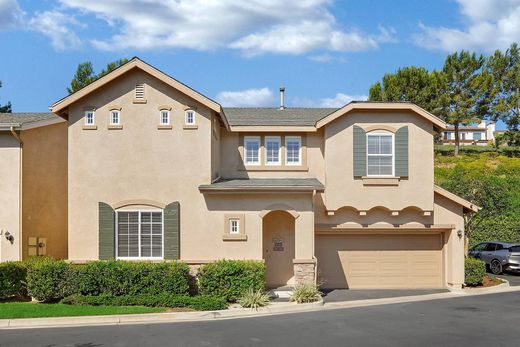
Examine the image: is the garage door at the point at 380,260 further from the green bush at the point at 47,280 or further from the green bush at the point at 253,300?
the green bush at the point at 47,280

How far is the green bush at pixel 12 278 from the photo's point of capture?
16.8 m

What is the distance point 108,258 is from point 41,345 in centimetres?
640

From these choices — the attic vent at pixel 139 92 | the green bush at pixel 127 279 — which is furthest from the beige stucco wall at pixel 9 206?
the attic vent at pixel 139 92

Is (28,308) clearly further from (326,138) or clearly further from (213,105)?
(326,138)

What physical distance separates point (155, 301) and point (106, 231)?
11.3 feet

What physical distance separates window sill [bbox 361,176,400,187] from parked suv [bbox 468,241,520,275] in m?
10.3

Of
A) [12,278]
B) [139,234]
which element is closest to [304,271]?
[139,234]

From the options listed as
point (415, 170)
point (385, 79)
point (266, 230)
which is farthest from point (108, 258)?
point (385, 79)

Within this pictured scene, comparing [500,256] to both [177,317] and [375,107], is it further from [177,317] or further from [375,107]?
[177,317]

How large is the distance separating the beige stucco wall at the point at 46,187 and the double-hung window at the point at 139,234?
131 inches

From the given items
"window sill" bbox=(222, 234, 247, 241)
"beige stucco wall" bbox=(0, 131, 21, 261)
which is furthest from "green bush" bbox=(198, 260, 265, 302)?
"beige stucco wall" bbox=(0, 131, 21, 261)

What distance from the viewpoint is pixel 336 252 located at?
2170 cm

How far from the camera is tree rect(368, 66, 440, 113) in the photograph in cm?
5206

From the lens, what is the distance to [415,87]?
52344 millimetres
